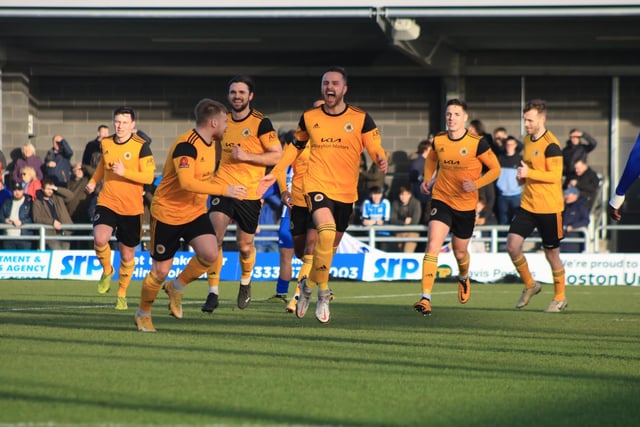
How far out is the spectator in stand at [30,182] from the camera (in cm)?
2167

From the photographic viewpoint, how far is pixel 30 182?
2195 cm

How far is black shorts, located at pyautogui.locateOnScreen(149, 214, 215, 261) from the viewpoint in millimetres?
9820

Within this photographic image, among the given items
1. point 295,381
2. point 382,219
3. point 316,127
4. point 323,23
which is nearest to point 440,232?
point 316,127

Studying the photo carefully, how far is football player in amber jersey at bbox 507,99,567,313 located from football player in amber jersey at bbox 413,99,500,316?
0.56 metres

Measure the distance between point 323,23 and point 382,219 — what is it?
3884 millimetres

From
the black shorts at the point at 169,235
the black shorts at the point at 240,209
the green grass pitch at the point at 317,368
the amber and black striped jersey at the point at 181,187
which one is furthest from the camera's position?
the black shorts at the point at 240,209

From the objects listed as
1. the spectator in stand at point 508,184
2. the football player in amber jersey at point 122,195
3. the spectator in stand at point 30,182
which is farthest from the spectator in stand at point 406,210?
the football player in amber jersey at point 122,195

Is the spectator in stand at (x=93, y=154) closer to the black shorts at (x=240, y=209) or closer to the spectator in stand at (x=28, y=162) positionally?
the spectator in stand at (x=28, y=162)

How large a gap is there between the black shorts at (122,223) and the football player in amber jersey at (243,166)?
1.15 m

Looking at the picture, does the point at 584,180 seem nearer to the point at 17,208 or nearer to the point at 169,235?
the point at 17,208

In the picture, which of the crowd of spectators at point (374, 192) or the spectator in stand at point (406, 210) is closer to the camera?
the crowd of spectators at point (374, 192)

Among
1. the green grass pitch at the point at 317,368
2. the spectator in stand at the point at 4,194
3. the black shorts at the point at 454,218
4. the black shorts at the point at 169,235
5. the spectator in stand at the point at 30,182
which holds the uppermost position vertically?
the spectator in stand at the point at 30,182

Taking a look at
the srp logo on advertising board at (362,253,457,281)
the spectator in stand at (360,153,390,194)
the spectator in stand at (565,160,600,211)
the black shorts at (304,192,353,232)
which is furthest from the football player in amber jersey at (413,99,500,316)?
the spectator in stand at (565,160,600,211)

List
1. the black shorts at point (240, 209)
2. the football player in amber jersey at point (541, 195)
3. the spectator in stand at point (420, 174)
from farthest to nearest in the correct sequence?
the spectator in stand at point (420, 174)
the football player in amber jersey at point (541, 195)
the black shorts at point (240, 209)
